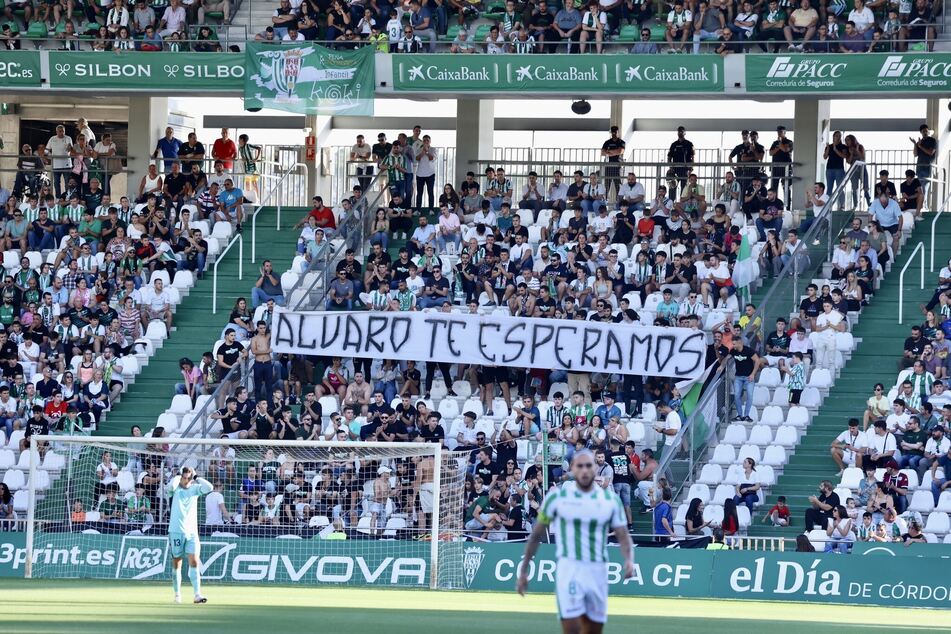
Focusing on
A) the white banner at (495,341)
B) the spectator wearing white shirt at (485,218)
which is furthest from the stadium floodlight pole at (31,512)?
the spectator wearing white shirt at (485,218)

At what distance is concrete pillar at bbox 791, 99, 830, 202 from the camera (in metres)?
30.8

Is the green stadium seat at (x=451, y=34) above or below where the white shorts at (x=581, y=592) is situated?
above

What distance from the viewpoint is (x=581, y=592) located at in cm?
1083

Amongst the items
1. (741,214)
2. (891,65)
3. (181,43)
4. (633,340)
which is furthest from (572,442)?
(181,43)

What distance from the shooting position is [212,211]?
31.2 m

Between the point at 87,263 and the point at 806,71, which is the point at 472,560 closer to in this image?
the point at 87,263

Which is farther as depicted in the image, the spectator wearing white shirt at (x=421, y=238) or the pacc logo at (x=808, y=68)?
the spectator wearing white shirt at (x=421, y=238)

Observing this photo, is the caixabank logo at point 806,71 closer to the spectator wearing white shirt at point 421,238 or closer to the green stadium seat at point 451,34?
the green stadium seat at point 451,34

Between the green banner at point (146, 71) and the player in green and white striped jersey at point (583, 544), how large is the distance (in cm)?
2070

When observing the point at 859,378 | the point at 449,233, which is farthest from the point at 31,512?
the point at 859,378

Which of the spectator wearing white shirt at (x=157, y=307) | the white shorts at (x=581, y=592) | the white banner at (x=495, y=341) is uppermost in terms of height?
the spectator wearing white shirt at (x=157, y=307)

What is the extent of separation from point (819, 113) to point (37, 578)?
16763mm

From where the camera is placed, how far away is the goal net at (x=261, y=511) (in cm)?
2197

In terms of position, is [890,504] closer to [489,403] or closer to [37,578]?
[489,403]
